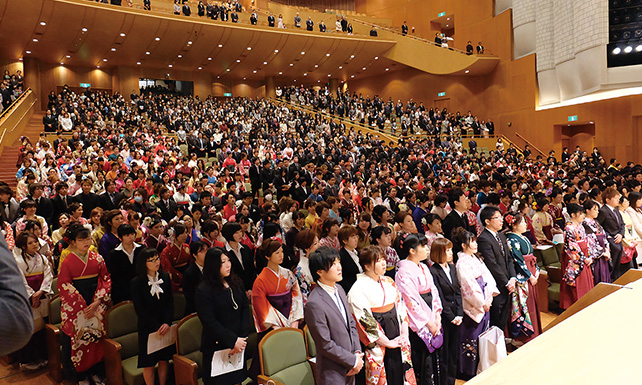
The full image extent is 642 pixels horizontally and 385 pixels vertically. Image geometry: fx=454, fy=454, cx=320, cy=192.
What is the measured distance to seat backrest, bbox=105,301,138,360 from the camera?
3551 mm

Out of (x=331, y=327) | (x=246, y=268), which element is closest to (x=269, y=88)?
(x=246, y=268)

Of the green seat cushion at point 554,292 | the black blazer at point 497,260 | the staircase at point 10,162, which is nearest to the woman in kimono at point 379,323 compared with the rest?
the black blazer at point 497,260

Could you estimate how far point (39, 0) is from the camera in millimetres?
14008

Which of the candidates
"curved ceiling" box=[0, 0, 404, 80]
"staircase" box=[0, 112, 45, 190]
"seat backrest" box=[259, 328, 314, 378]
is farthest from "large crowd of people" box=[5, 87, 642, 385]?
"curved ceiling" box=[0, 0, 404, 80]

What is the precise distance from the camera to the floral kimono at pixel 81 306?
11.7ft

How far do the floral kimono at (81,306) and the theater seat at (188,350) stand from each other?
2.66 ft

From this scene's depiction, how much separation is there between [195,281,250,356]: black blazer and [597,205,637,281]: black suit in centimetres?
443

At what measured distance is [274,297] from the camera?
3.49m

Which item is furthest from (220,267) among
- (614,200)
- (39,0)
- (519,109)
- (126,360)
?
(519,109)

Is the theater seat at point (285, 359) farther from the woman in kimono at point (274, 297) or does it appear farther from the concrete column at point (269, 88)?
the concrete column at point (269, 88)

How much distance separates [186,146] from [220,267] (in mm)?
11054

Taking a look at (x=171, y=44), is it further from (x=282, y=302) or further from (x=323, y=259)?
(x=323, y=259)

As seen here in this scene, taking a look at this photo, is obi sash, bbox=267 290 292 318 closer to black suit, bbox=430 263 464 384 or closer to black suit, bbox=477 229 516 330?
black suit, bbox=430 263 464 384

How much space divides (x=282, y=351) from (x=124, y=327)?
4.69 feet
